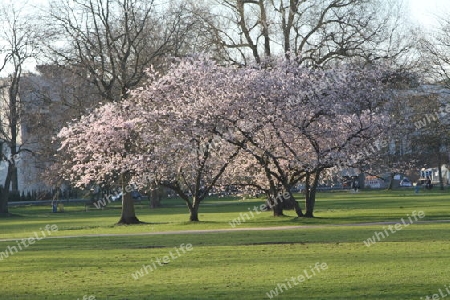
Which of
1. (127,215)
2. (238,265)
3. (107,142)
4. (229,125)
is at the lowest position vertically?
(238,265)

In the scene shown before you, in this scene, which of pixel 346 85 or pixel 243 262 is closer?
pixel 243 262

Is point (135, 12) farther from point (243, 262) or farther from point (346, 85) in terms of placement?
point (243, 262)

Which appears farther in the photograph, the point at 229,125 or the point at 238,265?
the point at 229,125

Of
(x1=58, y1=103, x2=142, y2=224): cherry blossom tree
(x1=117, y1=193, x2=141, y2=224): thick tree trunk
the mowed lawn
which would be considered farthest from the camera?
(x1=117, y1=193, x2=141, y2=224): thick tree trunk

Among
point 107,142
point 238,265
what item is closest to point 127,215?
point 107,142

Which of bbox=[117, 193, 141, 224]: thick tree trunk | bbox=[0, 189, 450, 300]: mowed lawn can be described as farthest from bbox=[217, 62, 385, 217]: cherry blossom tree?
bbox=[0, 189, 450, 300]: mowed lawn

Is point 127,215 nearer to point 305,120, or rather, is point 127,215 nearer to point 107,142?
point 107,142

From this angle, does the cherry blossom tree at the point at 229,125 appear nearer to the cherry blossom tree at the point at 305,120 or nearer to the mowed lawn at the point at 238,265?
the cherry blossom tree at the point at 305,120

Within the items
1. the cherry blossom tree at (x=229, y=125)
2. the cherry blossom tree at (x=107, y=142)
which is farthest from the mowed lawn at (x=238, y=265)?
the cherry blossom tree at (x=107, y=142)

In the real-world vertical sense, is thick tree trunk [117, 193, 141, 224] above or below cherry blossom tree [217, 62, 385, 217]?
below

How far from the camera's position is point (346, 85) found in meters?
37.8

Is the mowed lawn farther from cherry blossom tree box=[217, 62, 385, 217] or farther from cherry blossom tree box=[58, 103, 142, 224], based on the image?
cherry blossom tree box=[58, 103, 142, 224]

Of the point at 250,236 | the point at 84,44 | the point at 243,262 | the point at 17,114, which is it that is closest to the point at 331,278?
the point at 243,262

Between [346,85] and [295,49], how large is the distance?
39.4 ft
